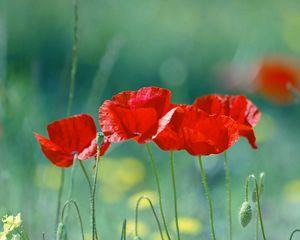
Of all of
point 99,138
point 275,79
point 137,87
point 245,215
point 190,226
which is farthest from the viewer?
point 137,87

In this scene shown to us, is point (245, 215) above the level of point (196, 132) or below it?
below

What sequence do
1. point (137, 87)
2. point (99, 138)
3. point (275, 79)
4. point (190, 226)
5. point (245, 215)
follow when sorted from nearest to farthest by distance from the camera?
1. point (99, 138)
2. point (245, 215)
3. point (190, 226)
4. point (275, 79)
5. point (137, 87)

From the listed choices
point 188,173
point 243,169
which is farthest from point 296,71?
point 188,173

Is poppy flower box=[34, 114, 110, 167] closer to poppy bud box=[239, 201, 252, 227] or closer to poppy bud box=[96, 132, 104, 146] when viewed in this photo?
poppy bud box=[96, 132, 104, 146]

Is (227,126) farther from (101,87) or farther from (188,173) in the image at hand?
(101,87)

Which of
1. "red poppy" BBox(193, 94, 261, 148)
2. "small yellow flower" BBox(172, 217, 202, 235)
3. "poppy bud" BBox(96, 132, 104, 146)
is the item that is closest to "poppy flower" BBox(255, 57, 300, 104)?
"small yellow flower" BBox(172, 217, 202, 235)

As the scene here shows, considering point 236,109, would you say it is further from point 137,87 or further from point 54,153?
point 137,87

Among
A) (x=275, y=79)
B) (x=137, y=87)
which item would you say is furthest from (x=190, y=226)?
(x=137, y=87)
